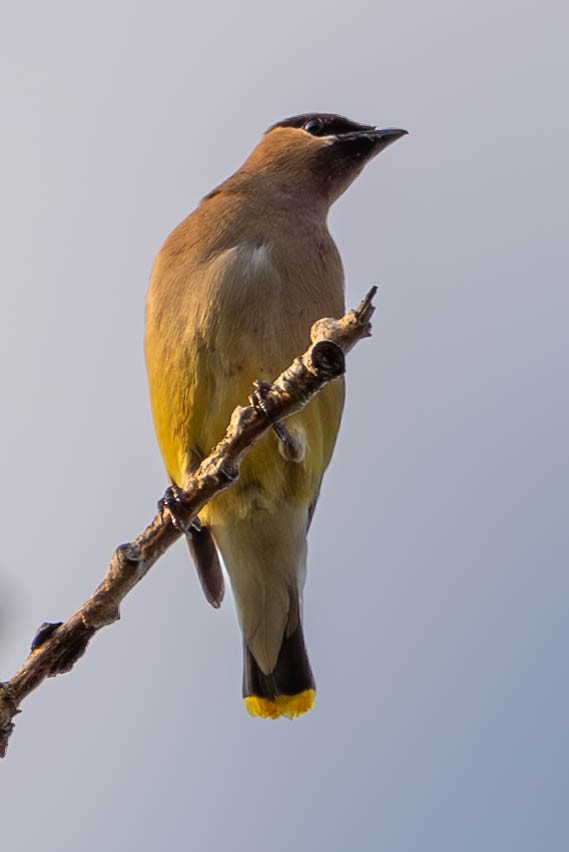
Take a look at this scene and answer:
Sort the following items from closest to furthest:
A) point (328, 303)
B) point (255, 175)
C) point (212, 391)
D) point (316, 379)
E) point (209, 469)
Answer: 1. point (316, 379)
2. point (209, 469)
3. point (212, 391)
4. point (328, 303)
5. point (255, 175)

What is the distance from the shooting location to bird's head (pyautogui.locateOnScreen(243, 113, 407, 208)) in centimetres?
564

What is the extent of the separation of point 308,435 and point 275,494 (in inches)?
10.7

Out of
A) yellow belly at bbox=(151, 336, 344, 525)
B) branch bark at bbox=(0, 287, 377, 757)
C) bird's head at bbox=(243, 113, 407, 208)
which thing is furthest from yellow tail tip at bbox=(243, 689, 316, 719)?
bird's head at bbox=(243, 113, 407, 208)

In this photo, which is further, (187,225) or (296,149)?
(296,149)

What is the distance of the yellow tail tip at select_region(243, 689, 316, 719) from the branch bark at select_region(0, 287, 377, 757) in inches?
71.6

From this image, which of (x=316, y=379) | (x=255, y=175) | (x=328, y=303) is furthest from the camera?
(x=255, y=175)

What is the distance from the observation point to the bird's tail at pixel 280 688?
5160 mm

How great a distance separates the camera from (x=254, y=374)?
15.0ft

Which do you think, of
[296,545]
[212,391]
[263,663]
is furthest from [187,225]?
[263,663]

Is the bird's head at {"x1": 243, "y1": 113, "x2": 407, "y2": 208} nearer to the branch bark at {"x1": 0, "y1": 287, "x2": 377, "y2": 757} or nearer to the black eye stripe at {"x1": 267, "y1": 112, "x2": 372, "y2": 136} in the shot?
the black eye stripe at {"x1": 267, "y1": 112, "x2": 372, "y2": 136}

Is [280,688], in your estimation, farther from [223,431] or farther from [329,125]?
[329,125]

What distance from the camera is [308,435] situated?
15.7 feet

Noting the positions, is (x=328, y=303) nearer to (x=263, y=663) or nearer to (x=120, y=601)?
(x=263, y=663)

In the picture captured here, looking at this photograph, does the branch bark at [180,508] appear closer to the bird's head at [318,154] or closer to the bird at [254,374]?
the bird at [254,374]
